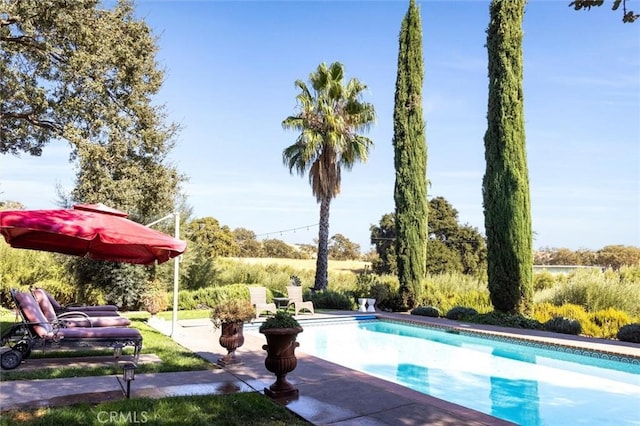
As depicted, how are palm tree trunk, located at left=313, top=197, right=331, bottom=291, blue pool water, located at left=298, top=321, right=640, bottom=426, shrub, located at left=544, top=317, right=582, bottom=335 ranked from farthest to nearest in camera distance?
palm tree trunk, located at left=313, top=197, right=331, bottom=291, shrub, located at left=544, top=317, right=582, bottom=335, blue pool water, located at left=298, top=321, right=640, bottom=426

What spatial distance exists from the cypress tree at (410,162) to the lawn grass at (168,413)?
1234cm

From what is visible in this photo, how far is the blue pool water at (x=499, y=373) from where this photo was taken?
6.29 m

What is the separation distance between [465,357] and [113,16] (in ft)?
40.4

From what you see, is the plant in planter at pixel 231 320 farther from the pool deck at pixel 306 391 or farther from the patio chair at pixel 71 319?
the patio chair at pixel 71 319

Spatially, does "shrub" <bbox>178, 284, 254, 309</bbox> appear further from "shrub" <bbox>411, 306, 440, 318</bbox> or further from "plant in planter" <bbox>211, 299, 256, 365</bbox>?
"plant in planter" <bbox>211, 299, 256, 365</bbox>

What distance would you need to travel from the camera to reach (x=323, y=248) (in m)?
18.1

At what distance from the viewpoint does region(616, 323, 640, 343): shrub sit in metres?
9.81

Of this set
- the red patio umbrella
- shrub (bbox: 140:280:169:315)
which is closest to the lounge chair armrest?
the red patio umbrella

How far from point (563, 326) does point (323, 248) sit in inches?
360

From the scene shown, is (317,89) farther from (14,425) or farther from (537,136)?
(14,425)

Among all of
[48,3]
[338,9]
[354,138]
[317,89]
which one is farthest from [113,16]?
[354,138]

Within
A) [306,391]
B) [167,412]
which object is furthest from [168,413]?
[306,391]

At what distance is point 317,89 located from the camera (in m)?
18.9

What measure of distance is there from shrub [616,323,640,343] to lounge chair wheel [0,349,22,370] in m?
11.2
